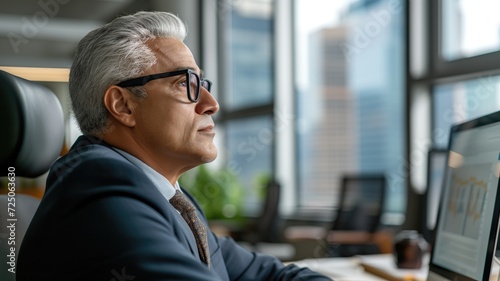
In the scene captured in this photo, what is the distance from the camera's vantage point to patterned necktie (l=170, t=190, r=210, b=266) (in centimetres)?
130

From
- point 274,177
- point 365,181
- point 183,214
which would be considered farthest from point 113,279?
point 274,177

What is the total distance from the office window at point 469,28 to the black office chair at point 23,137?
2894 mm

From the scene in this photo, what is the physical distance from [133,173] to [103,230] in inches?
4.9

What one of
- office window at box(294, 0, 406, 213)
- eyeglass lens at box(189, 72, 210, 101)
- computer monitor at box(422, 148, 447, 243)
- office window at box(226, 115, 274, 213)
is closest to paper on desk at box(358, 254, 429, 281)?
computer monitor at box(422, 148, 447, 243)

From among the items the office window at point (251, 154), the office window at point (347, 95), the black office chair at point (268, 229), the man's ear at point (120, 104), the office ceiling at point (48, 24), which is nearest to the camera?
the man's ear at point (120, 104)

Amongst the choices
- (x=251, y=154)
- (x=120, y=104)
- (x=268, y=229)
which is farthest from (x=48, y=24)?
(x=120, y=104)

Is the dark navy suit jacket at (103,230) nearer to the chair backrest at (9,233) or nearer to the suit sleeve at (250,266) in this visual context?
the chair backrest at (9,233)

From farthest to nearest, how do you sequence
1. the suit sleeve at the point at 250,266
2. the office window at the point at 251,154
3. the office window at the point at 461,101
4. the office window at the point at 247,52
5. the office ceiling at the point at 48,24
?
1. the office ceiling at the point at 48,24
2. the office window at the point at 247,52
3. the office window at the point at 251,154
4. the office window at the point at 461,101
5. the suit sleeve at the point at 250,266

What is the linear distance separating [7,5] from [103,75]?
788cm

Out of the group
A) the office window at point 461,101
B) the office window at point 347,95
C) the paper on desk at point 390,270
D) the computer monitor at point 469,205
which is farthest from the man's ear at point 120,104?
the office window at point 347,95

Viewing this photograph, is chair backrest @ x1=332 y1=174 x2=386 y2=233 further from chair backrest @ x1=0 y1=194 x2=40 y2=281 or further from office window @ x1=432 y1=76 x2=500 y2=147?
chair backrest @ x1=0 y1=194 x2=40 y2=281

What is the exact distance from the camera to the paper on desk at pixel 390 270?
Result: 181 cm

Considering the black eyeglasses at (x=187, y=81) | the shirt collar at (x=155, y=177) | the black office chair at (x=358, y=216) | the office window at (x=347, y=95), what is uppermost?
the black eyeglasses at (x=187, y=81)

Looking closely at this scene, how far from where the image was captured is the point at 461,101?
3930 millimetres
